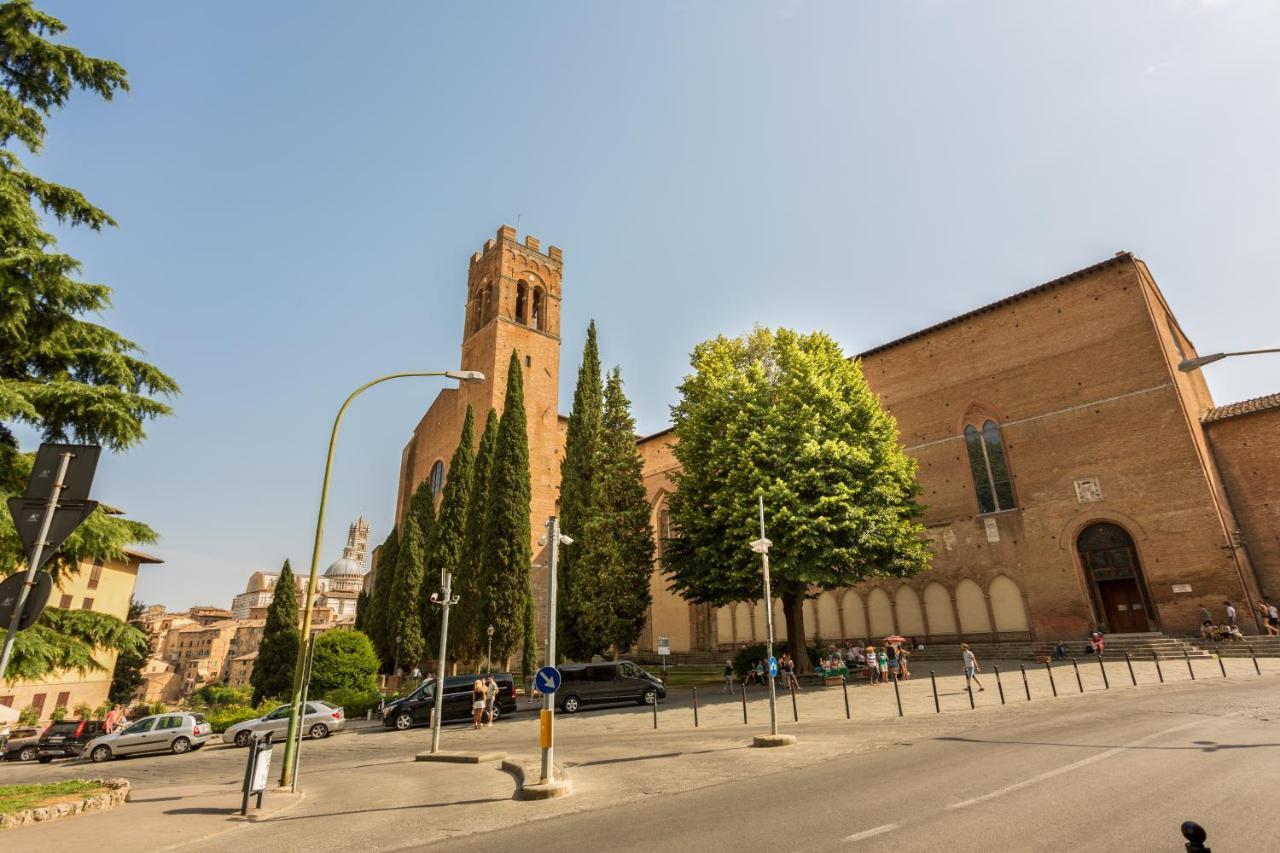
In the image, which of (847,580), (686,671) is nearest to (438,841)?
(847,580)

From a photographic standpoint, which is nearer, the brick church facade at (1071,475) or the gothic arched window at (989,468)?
the brick church facade at (1071,475)

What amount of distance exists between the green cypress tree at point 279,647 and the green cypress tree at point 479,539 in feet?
33.1

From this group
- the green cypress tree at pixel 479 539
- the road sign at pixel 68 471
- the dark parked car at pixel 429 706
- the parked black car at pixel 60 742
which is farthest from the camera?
the green cypress tree at pixel 479 539

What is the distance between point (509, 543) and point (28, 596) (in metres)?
27.1

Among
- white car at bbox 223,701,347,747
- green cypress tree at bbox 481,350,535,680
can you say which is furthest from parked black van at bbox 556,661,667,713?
green cypress tree at bbox 481,350,535,680

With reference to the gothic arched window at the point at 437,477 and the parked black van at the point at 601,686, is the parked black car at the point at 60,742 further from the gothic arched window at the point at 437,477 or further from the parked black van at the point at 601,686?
the gothic arched window at the point at 437,477

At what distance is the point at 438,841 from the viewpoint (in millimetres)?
6992

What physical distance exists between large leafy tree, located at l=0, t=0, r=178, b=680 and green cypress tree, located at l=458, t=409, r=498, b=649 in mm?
20737

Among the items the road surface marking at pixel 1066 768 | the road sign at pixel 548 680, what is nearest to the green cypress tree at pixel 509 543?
the road sign at pixel 548 680

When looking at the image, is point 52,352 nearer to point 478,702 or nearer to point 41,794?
point 41,794

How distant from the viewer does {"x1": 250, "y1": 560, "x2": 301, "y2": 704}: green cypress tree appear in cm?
3709

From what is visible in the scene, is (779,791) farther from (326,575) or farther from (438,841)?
(326,575)

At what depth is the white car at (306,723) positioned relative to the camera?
21.1 m

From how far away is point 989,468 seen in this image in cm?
3130
